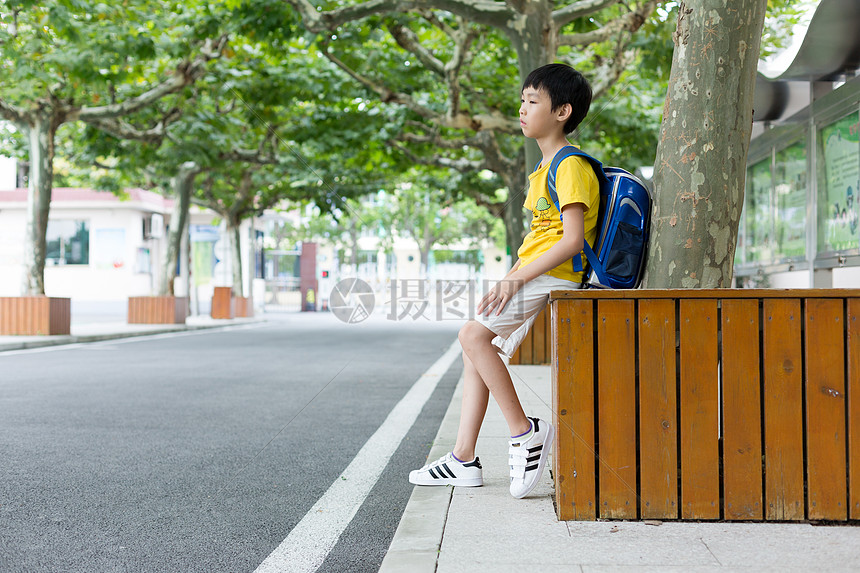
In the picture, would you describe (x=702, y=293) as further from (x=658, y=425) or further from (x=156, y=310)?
(x=156, y=310)

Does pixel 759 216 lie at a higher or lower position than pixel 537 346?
higher

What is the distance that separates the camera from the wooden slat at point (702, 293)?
2934mm

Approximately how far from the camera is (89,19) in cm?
1383

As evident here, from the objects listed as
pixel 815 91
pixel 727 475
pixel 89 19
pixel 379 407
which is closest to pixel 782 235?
pixel 815 91

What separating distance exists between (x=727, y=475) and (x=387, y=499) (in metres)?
1.57

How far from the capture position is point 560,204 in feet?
10.2

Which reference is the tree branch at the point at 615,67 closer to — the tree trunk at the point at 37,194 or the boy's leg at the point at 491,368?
the boy's leg at the point at 491,368

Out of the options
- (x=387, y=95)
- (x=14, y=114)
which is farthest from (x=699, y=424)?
(x=14, y=114)

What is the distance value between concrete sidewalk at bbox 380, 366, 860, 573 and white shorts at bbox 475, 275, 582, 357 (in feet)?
2.07

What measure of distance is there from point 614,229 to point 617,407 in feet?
2.29

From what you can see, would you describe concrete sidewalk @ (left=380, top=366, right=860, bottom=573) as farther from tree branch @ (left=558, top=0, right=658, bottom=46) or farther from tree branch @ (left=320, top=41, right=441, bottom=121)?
tree branch @ (left=320, top=41, right=441, bottom=121)

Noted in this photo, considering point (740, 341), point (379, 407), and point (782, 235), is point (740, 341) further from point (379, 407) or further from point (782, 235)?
point (782, 235)

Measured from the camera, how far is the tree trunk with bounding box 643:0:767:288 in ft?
11.0

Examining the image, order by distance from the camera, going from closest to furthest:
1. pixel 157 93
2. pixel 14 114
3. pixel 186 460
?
pixel 186 460 → pixel 14 114 → pixel 157 93
